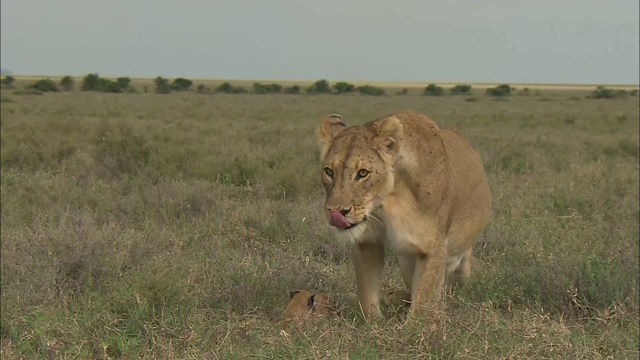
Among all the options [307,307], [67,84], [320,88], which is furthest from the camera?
[320,88]

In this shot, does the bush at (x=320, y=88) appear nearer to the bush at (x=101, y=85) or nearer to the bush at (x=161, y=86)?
the bush at (x=161, y=86)

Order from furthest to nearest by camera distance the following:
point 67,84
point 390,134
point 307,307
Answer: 1. point 67,84
2. point 307,307
3. point 390,134

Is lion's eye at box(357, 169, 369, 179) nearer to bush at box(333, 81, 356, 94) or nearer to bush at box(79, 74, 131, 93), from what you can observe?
bush at box(79, 74, 131, 93)

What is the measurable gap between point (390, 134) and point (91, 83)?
232ft

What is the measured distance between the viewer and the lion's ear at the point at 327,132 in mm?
4324

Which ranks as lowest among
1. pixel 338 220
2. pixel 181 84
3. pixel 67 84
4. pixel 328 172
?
pixel 181 84

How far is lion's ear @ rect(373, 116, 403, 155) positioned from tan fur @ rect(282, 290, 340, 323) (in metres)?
1.15

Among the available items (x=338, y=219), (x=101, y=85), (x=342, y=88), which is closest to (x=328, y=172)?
(x=338, y=219)

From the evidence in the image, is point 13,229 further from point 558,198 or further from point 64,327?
point 558,198

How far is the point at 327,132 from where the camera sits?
4.38m

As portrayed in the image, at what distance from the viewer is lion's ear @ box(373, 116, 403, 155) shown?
415 centimetres

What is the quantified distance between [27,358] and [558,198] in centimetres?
682

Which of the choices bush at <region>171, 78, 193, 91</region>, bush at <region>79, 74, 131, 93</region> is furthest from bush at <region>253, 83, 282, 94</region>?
bush at <region>79, 74, 131, 93</region>

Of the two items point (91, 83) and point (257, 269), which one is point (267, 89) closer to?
point (91, 83)
